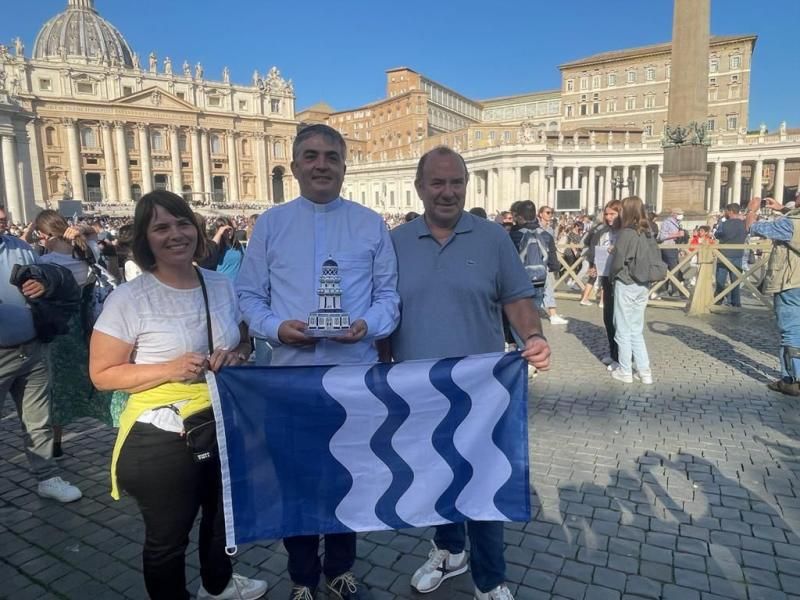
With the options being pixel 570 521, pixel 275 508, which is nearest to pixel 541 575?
pixel 570 521

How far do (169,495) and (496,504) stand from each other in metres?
1.46

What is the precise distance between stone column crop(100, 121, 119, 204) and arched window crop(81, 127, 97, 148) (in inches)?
52.1

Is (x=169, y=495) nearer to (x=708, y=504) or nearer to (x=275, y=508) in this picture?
(x=275, y=508)

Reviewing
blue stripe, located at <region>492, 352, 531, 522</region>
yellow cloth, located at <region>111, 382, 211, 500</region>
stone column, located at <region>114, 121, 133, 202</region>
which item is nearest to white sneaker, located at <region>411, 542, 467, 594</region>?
blue stripe, located at <region>492, 352, 531, 522</region>

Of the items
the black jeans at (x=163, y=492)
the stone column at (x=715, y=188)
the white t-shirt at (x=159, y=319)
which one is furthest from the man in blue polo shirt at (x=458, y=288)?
the stone column at (x=715, y=188)

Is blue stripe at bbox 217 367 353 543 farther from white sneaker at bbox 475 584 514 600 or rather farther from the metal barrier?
the metal barrier

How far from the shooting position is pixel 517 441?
2.55m

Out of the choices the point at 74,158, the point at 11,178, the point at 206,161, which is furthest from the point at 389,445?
the point at 206,161

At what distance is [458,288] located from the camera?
102 inches

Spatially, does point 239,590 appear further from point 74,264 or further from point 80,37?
point 80,37

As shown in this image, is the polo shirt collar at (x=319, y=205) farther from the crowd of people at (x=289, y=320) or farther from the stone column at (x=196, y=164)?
the stone column at (x=196, y=164)

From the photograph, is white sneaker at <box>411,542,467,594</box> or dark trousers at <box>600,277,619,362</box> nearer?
white sneaker at <box>411,542,467,594</box>

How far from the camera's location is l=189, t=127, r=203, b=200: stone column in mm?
79438

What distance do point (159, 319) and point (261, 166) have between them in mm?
88263
